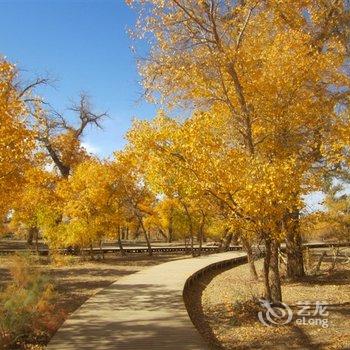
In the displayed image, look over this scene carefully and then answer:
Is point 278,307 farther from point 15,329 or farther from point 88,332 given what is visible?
point 15,329

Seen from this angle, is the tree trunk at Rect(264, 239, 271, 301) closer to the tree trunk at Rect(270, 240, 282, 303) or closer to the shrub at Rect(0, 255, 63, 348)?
the tree trunk at Rect(270, 240, 282, 303)

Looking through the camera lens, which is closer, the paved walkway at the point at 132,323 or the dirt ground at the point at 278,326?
the paved walkway at the point at 132,323

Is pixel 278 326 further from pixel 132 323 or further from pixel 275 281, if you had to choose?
pixel 132 323

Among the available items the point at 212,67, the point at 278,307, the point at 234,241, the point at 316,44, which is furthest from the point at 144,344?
the point at 234,241

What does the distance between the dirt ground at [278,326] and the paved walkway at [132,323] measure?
0.92 metres

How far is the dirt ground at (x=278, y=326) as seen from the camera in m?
10.8

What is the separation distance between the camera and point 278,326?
39.7ft

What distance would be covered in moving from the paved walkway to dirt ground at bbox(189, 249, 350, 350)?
923 millimetres

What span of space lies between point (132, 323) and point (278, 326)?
383 centimetres

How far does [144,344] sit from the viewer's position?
9.30 meters

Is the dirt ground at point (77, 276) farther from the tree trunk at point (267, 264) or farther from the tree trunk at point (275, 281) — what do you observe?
the tree trunk at point (275, 281)

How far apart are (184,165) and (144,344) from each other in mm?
4837

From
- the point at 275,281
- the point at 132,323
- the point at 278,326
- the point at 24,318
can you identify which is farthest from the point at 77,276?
the point at 24,318

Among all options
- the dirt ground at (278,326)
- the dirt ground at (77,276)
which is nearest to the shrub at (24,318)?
the dirt ground at (77,276)
